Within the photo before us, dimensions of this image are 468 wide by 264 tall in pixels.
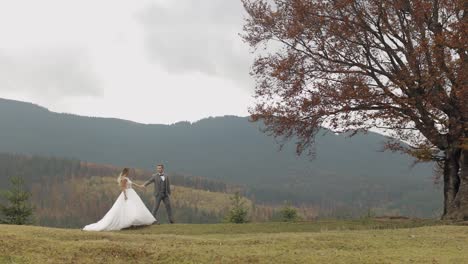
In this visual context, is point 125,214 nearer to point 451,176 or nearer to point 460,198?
point 460,198

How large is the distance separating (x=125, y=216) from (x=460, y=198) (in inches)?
693

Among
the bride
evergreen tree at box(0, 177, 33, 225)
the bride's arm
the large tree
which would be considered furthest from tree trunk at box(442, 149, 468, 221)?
evergreen tree at box(0, 177, 33, 225)

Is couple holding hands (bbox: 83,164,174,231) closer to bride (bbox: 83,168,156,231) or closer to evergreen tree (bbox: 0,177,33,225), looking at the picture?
bride (bbox: 83,168,156,231)

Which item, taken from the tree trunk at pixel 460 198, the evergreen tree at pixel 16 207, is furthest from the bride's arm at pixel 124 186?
the tree trunk at pixel 460 198

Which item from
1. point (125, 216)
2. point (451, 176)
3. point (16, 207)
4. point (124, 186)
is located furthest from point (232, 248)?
point (16, 207)

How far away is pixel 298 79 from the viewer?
28.9 m

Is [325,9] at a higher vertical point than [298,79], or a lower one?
higher

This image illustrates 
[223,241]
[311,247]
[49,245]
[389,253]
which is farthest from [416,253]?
[49,245]

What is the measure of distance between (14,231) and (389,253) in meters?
12.3

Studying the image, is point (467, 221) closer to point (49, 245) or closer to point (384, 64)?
point (384, 64)

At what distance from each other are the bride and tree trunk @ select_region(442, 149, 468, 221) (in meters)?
15.8

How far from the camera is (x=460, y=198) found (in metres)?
29.3

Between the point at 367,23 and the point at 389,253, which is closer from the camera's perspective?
the point at 389,253

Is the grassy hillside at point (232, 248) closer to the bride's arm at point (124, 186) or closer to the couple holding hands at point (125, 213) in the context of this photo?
the couple holding hands at point (125, 213)
